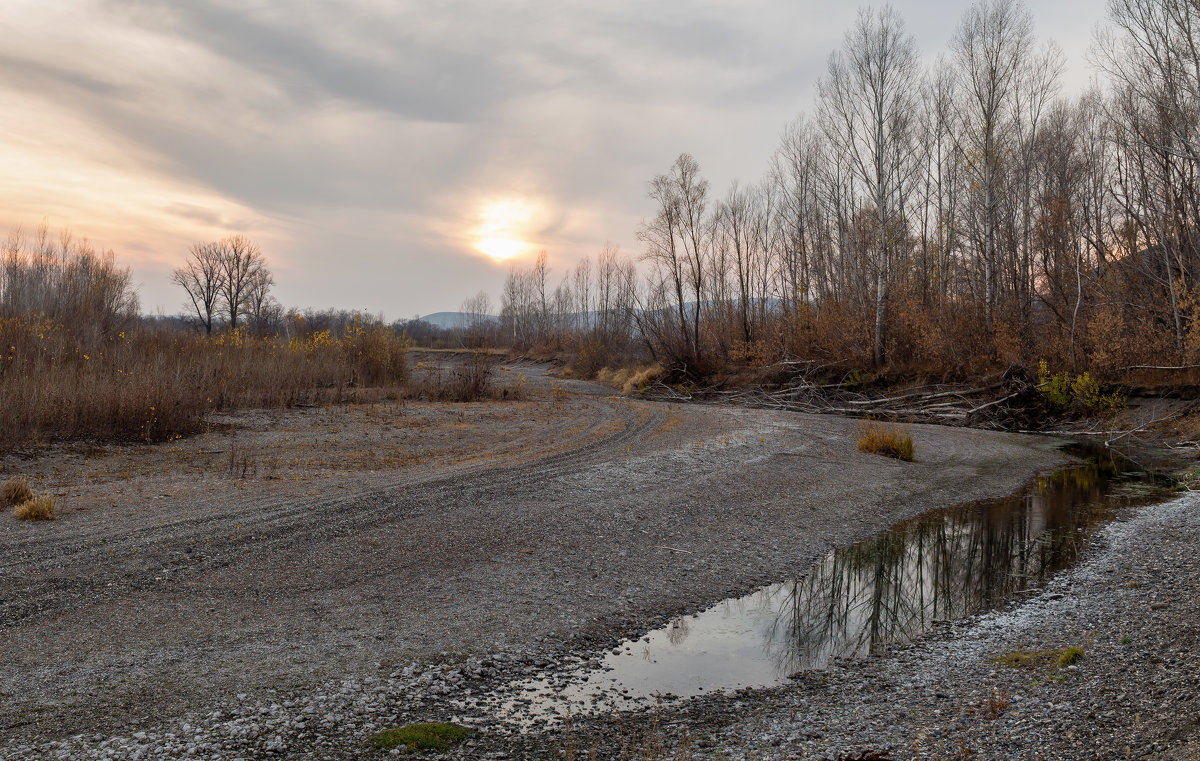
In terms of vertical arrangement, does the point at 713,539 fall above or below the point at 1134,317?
below

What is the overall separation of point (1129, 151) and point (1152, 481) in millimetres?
17382

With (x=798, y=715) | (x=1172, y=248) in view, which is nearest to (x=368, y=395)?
(x=798, y=715)

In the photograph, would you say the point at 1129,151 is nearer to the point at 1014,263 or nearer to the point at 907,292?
the point at 1014,263

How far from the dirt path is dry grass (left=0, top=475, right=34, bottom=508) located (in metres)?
0.44

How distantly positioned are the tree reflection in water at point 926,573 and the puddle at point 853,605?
0.05 feet

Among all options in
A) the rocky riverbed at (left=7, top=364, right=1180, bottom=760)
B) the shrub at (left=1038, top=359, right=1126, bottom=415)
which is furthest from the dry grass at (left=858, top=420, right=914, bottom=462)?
the shrub at (left=1038, top=359, right=1126, bottom=415)

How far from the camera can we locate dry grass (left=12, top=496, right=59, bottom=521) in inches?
319

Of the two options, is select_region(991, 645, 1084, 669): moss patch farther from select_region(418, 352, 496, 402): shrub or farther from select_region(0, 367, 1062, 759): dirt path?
select_region(418, 352, 496, 402): shrub

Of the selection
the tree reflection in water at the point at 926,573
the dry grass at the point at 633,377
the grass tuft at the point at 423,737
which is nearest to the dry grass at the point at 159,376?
the dry grass at the point at 633,377

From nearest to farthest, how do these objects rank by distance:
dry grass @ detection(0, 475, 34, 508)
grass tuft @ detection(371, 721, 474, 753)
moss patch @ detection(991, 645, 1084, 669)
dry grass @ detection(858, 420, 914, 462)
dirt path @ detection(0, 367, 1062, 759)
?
grass tuft @ detection(371, 721, 474, 753) < dirt path @ detection(0, 367, 1062, 759) < moss patch @ detection(991, 645, 1084, 669) < dry grass @ detection(0, 475, 34, 508) < dry grass @ detection(858, 420, 914, 462)

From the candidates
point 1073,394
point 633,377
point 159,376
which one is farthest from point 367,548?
point 633,377

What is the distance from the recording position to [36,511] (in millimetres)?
8125

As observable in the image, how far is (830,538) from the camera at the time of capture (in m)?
8.93

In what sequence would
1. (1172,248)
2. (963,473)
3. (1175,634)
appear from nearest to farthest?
(1175,634), (963,473), (1172,248)
